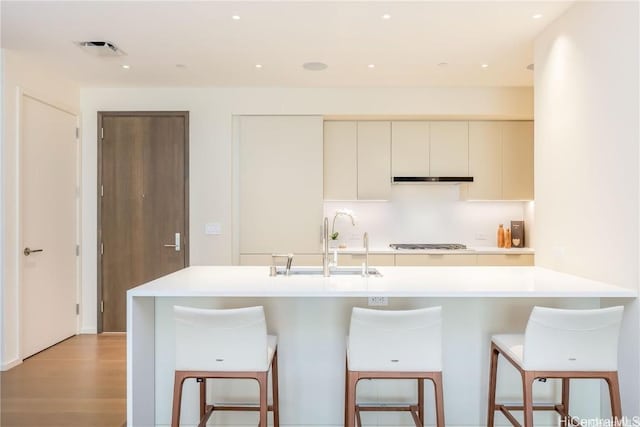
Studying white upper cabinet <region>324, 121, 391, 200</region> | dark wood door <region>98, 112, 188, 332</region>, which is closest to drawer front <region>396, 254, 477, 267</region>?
white upper cabinet <region>324, 121, 391, 200</region>

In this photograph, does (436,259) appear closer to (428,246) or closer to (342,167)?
(428,246)

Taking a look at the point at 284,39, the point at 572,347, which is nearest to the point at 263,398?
the point at 572,347

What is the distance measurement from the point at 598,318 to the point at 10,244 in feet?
13.7

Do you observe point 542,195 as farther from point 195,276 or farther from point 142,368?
point 142,368

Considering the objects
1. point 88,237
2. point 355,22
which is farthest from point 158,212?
point 355,22

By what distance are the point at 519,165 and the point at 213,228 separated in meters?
3.46

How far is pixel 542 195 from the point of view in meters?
2.96

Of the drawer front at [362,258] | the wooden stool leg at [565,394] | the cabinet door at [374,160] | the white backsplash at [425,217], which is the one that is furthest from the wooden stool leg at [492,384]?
→ the white backsplash at [425,217]

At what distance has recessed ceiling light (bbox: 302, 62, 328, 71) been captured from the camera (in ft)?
12.0

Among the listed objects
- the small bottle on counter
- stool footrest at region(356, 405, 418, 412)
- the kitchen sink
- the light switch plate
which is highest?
the light switch plate

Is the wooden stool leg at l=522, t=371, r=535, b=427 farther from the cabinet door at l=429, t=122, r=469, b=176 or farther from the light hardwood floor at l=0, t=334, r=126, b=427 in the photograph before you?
→ the cabinet door at l=429, t=122, r=469, b=176

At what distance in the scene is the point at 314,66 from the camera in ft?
12.3

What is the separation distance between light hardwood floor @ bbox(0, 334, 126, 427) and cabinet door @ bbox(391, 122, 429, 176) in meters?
3.37

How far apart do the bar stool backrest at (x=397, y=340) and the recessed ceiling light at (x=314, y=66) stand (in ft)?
8.27
